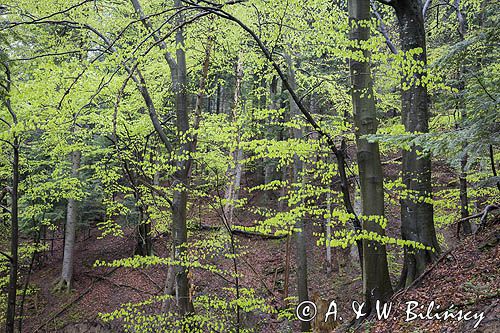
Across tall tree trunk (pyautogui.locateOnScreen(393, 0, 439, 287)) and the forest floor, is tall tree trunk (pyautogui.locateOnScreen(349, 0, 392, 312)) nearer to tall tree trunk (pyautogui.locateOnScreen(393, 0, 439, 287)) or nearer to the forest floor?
the forest floor

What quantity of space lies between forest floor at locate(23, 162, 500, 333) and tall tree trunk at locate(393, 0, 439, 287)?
299mm

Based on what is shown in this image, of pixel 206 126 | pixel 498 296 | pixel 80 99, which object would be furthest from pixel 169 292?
pixel 498 296

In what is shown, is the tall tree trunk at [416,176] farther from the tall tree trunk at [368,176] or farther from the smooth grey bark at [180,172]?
the smooth grey bark at [180,172]

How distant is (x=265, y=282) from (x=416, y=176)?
8.69 meters

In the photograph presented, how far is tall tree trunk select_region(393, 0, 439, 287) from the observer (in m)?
4.98

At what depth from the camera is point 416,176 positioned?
5.14 meters

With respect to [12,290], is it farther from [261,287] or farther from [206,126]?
[261,287]

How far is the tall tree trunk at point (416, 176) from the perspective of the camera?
16.3 ft

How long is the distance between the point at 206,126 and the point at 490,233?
19.7 feet

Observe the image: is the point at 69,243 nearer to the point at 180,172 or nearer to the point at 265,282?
the point at 265,282

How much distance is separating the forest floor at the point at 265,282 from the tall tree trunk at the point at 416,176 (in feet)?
0.98

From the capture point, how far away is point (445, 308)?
3732 mm

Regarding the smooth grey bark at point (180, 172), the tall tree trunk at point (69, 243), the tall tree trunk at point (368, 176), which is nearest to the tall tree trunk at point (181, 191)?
the smooth grey bark at point (180, 172)

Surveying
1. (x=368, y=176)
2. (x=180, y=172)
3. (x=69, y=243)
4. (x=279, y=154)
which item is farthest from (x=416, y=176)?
(x=69, y=243)
